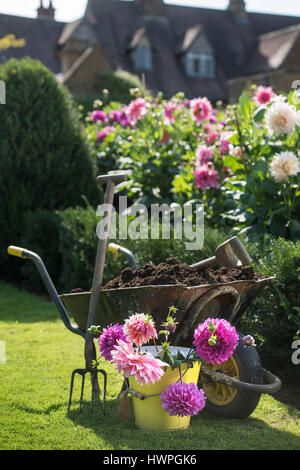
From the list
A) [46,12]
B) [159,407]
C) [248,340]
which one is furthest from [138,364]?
[46,12]

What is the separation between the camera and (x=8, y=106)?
7602mm

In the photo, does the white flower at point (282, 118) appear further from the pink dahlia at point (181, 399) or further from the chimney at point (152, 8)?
the chimney at point (152, 8)

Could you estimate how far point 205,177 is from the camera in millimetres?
5688

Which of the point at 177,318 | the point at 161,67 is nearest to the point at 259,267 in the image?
the point at 177,318

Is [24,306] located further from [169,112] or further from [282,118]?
[282,118]

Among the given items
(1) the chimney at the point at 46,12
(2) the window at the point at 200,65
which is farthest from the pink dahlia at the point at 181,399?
(1) the chimney at the point at 46,12

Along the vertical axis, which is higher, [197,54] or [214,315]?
[197,54]

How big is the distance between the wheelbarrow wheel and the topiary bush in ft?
15.3

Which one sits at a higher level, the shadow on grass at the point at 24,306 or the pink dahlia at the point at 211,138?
the pink dahlia at the point at 211,138

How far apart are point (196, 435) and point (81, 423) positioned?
62 cm

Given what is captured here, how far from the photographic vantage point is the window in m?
26.3

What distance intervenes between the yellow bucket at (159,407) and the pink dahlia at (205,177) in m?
2.70

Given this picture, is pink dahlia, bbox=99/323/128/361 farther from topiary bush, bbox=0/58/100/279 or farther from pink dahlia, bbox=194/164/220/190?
topiary bush, bbox=0/58/100/279

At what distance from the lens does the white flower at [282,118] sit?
4605 millimetres
